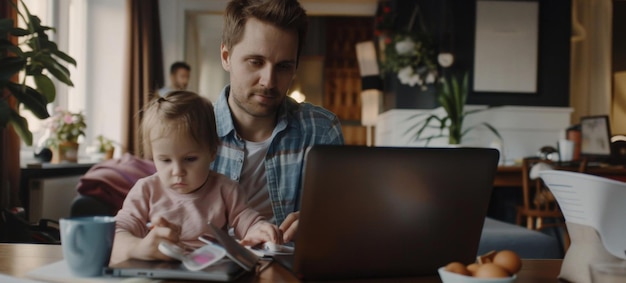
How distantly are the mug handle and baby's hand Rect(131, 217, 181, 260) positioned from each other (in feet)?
0.30

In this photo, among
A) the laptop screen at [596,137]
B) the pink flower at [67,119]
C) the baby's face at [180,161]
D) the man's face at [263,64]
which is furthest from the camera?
the laptop screen at [596,137]

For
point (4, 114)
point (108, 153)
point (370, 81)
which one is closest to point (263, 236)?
point (4, 114)

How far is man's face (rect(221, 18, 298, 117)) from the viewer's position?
152cm

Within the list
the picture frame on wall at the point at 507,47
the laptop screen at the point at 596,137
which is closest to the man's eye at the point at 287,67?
the laptop screen at the point at 596,137

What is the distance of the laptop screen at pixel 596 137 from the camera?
465 centimetres

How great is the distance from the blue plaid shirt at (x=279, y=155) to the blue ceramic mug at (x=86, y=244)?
688 millimetres

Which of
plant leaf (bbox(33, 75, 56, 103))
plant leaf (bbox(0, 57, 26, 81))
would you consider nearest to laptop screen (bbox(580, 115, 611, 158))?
plant leaf (bbox(33, 75, 56, 103))

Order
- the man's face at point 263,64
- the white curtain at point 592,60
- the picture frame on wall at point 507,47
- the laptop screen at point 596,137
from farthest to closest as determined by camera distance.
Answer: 1. the white curtain at point 592,60
2. the picture frame on wall at point 507,47
3. the laptop screen at point 596,137
4. the man's face at point 263,64

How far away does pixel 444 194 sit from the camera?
965 mm

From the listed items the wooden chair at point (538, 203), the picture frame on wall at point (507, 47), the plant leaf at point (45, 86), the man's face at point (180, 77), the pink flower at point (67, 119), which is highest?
the picture frame on wall at point (507, 47)

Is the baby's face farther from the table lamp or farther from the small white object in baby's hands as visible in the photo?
the table lamp

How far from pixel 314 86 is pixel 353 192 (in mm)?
8992

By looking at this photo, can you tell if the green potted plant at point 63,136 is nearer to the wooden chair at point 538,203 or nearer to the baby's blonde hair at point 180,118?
the wooden chair at point 538,203

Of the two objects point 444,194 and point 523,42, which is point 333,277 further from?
point 523,42
